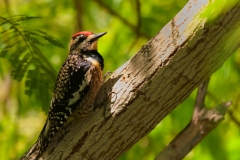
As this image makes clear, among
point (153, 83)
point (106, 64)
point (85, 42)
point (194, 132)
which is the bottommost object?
point (153, 83)

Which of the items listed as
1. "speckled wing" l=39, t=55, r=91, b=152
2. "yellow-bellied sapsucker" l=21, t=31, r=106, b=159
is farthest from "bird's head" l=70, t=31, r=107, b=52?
"speckled wing" l=39, t=55, r=91, b=152

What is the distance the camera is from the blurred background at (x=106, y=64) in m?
4.54

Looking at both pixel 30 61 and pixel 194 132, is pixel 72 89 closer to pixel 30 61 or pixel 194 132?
pixel 30 61

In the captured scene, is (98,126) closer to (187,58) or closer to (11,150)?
(187,58)

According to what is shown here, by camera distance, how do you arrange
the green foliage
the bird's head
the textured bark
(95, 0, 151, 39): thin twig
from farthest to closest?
(95, 0, 151, 39): thin twig < the bird's head < the green foliage < the textured bark

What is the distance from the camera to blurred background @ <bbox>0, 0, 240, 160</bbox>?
179 inches

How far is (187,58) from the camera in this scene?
3.44 metres

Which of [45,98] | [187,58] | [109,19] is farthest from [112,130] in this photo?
[109,19]

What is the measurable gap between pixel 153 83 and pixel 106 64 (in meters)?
2.74

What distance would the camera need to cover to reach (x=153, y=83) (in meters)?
3.58

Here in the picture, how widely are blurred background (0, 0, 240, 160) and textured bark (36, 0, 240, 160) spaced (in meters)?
0.77

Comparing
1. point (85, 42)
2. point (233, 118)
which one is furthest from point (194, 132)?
point (85, 42)

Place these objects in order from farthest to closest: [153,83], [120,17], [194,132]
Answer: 1. [120,17]
2. [194,132]
3. [153,83]

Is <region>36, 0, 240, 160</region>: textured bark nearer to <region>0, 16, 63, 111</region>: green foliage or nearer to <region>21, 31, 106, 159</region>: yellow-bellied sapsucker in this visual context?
<region>21, 31, 106, 159</region>: yellow-bellied sapsucker
